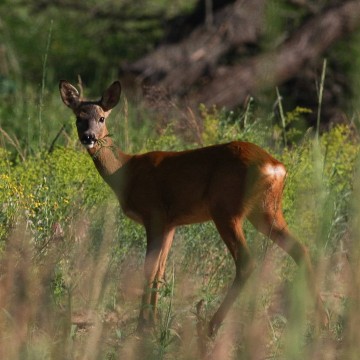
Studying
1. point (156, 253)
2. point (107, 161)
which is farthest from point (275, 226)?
point (107, 161)

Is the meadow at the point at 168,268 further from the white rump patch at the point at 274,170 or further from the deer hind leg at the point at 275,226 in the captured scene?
the white rump patch at the point at 274,170

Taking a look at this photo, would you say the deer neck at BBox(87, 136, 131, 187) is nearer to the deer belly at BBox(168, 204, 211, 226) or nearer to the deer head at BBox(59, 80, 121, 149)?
the deer head at BBox(59, 80, 121, 149)

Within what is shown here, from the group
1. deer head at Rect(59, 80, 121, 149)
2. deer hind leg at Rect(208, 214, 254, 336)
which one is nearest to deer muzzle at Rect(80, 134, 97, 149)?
deer head at Rect(59, 80, 121, 149)

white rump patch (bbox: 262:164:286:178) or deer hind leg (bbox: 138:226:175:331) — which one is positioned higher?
white rump patch (bbox: 262:164:286:178)

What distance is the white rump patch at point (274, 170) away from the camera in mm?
6148

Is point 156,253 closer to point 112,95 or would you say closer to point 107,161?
point 107,161

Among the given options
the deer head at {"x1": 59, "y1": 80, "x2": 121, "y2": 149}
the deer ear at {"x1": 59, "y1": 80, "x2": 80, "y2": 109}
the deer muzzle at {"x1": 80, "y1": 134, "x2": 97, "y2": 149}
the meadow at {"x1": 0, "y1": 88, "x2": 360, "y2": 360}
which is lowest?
the meadow at {"x1": 0, "y1": 88, "x2": 360, "y2": 360}

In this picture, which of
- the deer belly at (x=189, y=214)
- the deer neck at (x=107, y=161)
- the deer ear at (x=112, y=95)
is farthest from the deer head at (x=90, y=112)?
the deer belly at (x=189, y=214)

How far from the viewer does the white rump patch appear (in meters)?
6.15

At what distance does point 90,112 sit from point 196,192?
0.92 metres

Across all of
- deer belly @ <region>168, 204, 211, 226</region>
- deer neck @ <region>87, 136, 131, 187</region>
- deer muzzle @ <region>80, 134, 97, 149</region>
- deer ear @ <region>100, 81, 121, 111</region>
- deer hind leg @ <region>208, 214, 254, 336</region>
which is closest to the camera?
deer hind leg @ <region>208, 214, 254, 336</region>

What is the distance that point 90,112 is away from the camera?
6.83 m

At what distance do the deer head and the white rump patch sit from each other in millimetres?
947

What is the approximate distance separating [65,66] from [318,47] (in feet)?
11.5
